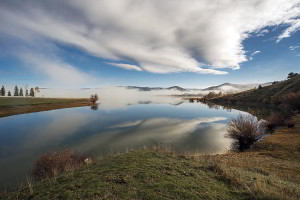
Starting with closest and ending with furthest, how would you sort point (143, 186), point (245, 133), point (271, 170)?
point (143, 186), point (271, 170), point (245, 133)

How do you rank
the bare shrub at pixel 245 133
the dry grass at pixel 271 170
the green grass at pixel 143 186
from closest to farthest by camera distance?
the green grass at pixel 143 186
the dry grass at pixel 271 170
the bare shrub at pixel 245 133

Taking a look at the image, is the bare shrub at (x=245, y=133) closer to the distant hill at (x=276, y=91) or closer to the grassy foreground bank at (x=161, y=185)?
the grassy foreground bank at (x=161, y=185)

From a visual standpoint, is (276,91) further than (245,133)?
Yes

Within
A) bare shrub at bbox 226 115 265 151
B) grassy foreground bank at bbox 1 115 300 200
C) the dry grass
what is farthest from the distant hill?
grassy foreground bank at bbox 1 115 300 200

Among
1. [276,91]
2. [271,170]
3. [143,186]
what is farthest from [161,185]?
[276,91]

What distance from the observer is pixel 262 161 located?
55.0 feet

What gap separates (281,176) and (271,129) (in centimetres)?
2937

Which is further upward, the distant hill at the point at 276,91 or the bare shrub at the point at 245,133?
the distant hill at the point at 276,91

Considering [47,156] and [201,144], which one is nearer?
[47,156]

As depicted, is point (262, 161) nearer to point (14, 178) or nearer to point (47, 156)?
point (47, 156)

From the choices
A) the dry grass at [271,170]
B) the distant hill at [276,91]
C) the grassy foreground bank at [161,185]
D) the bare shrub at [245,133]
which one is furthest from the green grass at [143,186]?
the distant hill at [276,91]

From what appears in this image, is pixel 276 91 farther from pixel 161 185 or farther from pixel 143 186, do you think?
pixel 143 186

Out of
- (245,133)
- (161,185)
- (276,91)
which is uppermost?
(276,91)

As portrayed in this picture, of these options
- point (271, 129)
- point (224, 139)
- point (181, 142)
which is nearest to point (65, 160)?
point (181, 142)
